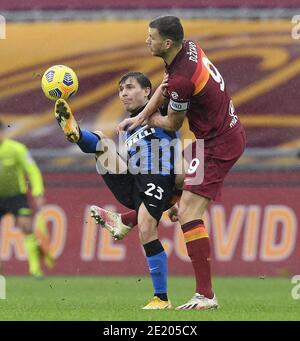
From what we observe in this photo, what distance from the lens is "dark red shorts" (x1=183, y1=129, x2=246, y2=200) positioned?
25.6ft

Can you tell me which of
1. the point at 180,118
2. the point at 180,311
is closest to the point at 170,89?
the point at 180,118

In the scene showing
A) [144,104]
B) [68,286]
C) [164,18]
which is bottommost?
[68,286]

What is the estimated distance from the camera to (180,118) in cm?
771

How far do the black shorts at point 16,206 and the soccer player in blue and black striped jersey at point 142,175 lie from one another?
4773 millimetres

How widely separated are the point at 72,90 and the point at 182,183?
1076mm

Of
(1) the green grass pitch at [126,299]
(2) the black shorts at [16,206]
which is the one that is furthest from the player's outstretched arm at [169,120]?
(2) the black shorts at [16,206]

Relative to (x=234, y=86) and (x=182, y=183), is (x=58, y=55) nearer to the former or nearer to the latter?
(x=234, y=86)

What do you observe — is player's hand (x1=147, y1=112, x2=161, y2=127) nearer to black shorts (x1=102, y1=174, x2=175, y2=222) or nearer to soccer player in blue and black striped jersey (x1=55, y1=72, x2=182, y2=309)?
soccer player in blue and black striped jersey (x1=55, y1=72, x2=182, y2=309)

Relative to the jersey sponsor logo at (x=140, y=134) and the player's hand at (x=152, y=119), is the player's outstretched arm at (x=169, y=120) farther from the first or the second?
the jersey sponsor logo at (x=140, y=134)

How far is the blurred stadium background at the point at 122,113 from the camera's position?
13969mm

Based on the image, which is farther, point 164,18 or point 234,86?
point 234,86

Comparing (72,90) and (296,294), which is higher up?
(72,90)
